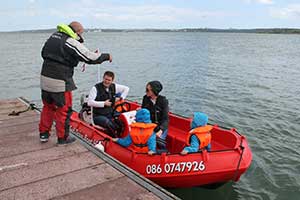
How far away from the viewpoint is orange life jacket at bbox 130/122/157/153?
4758 mm

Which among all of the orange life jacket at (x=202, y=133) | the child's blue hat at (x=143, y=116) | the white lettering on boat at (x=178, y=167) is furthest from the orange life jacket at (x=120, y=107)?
the orange life jacket at (x=202, y=133)

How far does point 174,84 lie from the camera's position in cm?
1753

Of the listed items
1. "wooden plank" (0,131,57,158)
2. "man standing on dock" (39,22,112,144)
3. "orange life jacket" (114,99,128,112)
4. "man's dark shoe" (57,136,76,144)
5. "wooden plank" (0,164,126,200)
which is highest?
"man standing on dock" (39,22,112,144)

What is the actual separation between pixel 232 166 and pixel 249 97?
913 cm

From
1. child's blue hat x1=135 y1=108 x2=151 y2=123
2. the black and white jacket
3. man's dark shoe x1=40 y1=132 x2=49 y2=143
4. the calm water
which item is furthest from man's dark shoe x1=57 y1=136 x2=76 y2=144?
the calm water

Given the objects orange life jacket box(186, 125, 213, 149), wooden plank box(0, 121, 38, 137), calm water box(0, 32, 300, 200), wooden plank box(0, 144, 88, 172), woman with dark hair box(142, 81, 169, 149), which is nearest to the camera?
wooden plank box(0, 144, 88, 172)

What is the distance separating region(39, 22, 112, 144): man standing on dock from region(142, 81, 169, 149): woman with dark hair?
1.24 metres

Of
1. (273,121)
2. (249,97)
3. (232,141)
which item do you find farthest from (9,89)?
(232,141)

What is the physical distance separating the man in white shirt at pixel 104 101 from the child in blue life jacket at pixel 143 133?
46.2 inches

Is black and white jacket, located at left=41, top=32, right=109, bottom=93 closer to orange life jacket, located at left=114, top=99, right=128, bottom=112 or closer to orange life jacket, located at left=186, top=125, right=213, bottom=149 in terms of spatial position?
orange life jacket, located at left=186, top=125, right=213, bottom=149

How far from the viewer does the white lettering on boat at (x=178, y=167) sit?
4.74m

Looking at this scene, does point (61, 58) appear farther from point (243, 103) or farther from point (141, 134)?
point (243, 103)

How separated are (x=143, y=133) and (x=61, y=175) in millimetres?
1419

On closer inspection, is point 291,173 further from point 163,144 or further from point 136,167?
point 136,167
